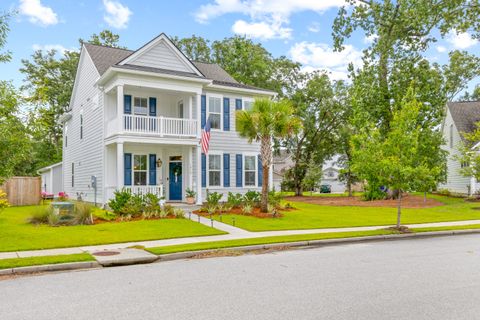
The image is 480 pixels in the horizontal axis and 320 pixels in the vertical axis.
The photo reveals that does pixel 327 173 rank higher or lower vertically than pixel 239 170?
lower

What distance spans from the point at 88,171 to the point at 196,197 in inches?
271

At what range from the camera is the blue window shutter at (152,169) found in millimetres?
21328

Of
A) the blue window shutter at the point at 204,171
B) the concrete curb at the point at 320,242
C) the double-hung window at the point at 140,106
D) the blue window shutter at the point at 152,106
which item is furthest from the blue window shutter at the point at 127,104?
the concrete curb at the point at 320,242

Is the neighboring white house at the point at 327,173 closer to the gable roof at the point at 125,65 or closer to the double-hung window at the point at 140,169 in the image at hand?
the gable roof at the point at 125,65

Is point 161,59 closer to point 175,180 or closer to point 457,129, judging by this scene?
point 175,180

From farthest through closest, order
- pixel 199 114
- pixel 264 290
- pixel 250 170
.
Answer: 1. pixel 250 170
2. pixel 199 114
3. pixel 264 290

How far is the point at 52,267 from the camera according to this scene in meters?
8.28

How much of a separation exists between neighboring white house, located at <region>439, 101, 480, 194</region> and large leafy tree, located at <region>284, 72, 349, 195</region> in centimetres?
882

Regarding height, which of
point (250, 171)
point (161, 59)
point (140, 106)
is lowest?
point (250, 171)

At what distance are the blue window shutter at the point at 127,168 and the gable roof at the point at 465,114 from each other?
26246mm

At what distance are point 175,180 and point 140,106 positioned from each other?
14.3 ft

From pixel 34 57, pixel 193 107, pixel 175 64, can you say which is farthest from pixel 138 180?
pixel 34 57

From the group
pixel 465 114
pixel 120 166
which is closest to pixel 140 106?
pixel 120 166

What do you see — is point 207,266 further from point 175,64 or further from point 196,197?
point 175,64
